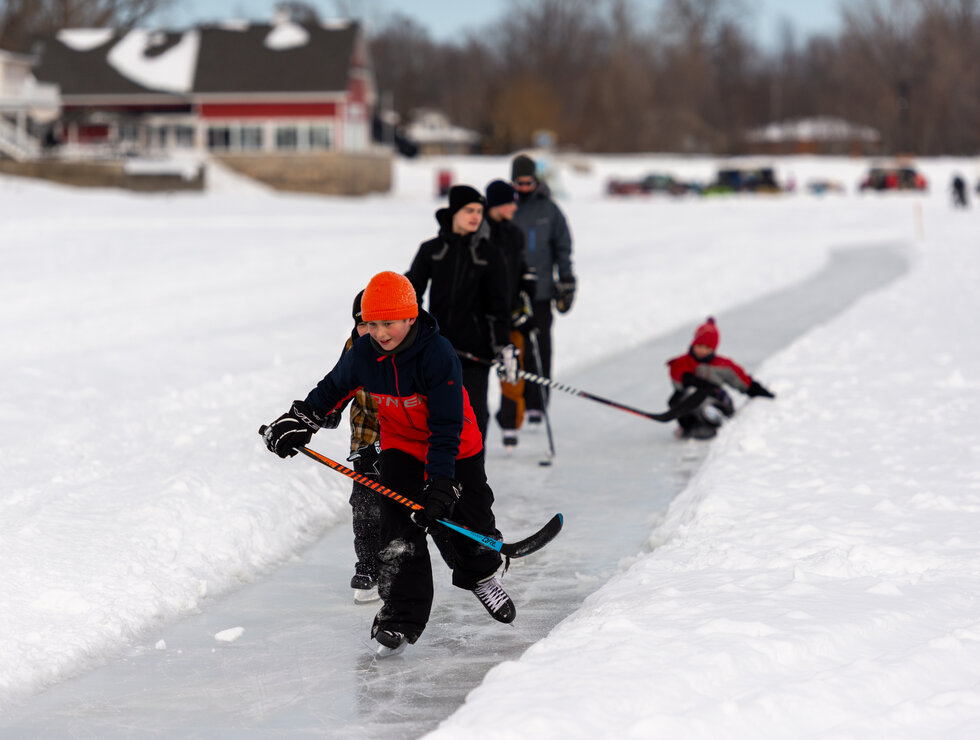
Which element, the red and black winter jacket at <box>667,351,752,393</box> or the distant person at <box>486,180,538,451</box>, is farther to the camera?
the red and black winter jacket at <box>667,351,752,393</box>

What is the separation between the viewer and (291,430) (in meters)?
4.75

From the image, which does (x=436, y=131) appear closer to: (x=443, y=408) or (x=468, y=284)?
(x=468, y=284)

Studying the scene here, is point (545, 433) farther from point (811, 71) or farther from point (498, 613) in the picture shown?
point (811, 71)

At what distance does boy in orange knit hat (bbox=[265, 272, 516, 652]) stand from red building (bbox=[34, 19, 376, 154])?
45.5m

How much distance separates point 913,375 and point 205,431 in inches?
214

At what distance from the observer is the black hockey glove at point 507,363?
22.5ft

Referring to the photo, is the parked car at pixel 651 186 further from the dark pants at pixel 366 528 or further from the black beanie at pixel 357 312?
the dark pants at pixel 366 528

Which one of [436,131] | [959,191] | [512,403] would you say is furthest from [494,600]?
[436,131]

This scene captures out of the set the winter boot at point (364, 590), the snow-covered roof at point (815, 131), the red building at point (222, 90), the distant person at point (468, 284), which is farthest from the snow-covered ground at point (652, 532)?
the snow-covered roof at point (815, 131)

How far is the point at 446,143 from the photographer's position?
284 feet

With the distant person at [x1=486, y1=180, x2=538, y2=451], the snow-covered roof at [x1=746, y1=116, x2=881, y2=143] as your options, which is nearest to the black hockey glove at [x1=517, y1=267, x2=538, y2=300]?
the distant person at [x1=486, y1=180, x2=538, y2=451]

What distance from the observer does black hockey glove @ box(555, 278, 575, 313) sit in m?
8.23

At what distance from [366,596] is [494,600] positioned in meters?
0.72

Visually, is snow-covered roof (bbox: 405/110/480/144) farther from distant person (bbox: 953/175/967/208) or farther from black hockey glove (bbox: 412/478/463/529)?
black hockey glove (bbox: 412/478/463/529)
